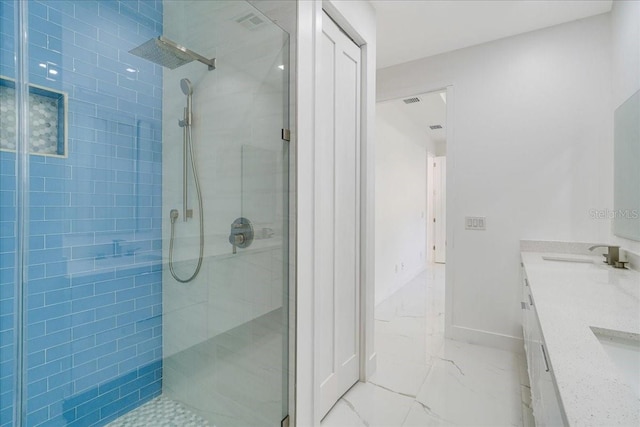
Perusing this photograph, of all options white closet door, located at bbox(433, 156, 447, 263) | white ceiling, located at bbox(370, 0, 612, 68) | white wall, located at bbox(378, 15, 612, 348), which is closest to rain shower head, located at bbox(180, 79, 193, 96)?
white ceiling, located at bbox(370, 0, 612, 68)

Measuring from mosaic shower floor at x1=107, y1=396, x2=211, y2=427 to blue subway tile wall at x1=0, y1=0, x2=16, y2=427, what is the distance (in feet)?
1.70

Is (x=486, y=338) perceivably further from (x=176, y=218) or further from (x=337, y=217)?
(x=176, y=218)

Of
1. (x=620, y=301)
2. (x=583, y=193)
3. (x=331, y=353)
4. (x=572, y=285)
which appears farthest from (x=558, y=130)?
(x=331, y=353)

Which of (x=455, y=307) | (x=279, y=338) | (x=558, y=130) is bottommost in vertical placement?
(x=455, y=307)

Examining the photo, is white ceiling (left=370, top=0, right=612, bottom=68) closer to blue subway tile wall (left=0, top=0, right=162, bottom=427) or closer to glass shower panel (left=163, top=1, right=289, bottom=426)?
glass shower panel (left=163, top=1, right=289, bottom=426)

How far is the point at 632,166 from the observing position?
1885 mm

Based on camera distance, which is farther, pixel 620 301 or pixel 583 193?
pixel 583 193

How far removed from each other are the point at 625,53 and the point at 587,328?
2058 mm

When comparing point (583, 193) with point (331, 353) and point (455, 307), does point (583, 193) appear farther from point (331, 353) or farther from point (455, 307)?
point (331, 353)

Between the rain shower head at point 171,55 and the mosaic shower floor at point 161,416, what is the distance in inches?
70.2

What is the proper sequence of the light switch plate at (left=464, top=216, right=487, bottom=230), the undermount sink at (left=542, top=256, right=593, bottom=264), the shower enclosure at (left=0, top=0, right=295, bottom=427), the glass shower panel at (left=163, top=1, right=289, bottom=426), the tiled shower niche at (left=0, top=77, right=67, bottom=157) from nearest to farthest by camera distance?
the tiled shower niche at (left=0, top=77, right=67, bottom=157) → the shower enclosure at (left=0, top=0, right=295, bottom=427) → the glass shower panel at (left=163, top=1, right=289, bottom=426) → the undermount sink at (left=542, top=256, right=593, bottom=264) → the light switch plate at (left=464, top=216, right=487, bottom=230)

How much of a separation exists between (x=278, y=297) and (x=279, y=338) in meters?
0.20

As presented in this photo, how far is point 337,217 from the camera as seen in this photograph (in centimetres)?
197

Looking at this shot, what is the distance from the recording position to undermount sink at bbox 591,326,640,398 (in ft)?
3.17
